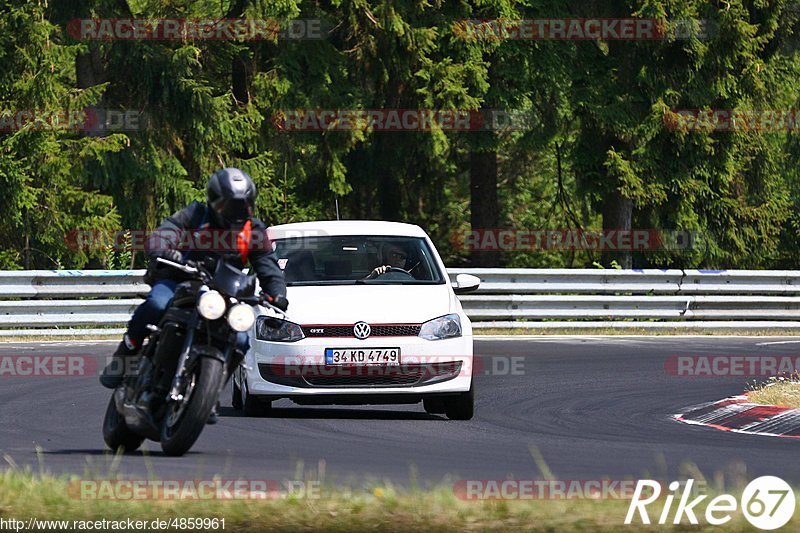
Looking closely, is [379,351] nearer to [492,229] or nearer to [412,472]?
[412,472]

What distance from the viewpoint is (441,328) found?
12.2 m

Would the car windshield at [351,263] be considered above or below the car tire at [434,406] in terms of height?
above

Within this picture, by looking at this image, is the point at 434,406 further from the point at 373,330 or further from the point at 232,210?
the point at 232,210

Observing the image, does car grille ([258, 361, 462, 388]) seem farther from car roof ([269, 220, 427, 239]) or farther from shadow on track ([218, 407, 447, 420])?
car roof ([269, 220, 427, 239])

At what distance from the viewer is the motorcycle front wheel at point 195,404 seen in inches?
339

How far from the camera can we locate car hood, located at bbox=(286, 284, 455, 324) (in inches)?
473

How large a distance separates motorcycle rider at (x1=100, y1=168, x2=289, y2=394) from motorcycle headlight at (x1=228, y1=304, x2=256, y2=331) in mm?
415

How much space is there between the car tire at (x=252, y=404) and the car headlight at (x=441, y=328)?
1526 mm

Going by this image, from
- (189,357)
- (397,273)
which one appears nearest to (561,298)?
(397,273)

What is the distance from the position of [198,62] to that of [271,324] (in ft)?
56.9

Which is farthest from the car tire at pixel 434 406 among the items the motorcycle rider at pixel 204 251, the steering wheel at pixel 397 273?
the motorcycle rider at pixel 204 251

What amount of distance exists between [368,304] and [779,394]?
4215mm

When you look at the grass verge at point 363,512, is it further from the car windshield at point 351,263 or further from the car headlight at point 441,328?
the car windshield at point 351,263

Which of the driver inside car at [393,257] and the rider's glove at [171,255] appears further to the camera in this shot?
the driver inside car at [393,257]
